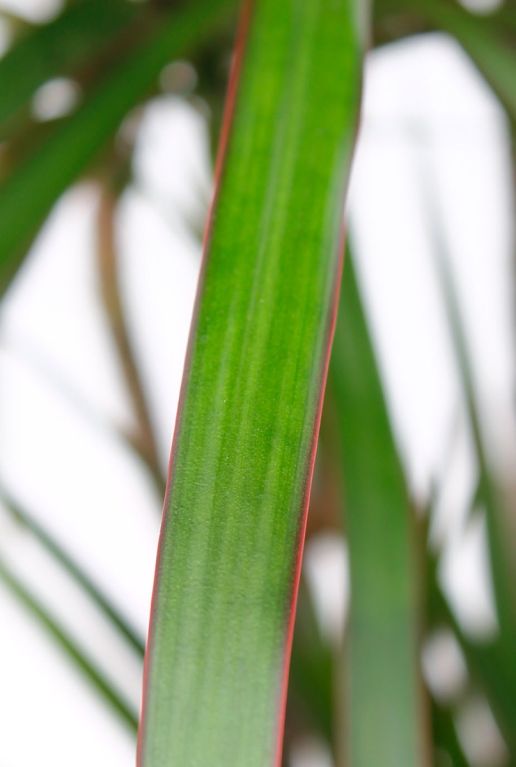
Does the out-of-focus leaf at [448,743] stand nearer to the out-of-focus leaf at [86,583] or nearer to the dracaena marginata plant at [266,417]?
the dracaena marginata plant at [266,417]

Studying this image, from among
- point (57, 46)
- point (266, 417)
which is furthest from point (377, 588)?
point (57, 46)

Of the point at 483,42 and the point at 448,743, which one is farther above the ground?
the point at 483,42

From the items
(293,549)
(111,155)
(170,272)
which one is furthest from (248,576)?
(170,272)

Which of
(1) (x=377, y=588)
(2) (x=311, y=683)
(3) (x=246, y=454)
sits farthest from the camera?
(2) (x=311, y=683)

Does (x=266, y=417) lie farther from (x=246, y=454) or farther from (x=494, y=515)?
(x=494, y=515)


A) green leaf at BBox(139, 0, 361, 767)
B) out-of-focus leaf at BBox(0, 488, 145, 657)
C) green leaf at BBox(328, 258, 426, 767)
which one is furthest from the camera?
out-of-focus leaf at BBox(0, 488, 145, 657)

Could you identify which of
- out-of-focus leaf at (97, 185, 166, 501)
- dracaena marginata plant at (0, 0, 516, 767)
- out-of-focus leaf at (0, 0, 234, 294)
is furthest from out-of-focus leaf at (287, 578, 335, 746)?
out-of-focus leaf at (0, 0, 234, 294)

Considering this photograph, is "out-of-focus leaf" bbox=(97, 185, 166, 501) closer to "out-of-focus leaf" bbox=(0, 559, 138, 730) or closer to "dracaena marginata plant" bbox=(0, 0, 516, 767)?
"dracaena marginata plant" bbox=(0, 0, 516, 767)
